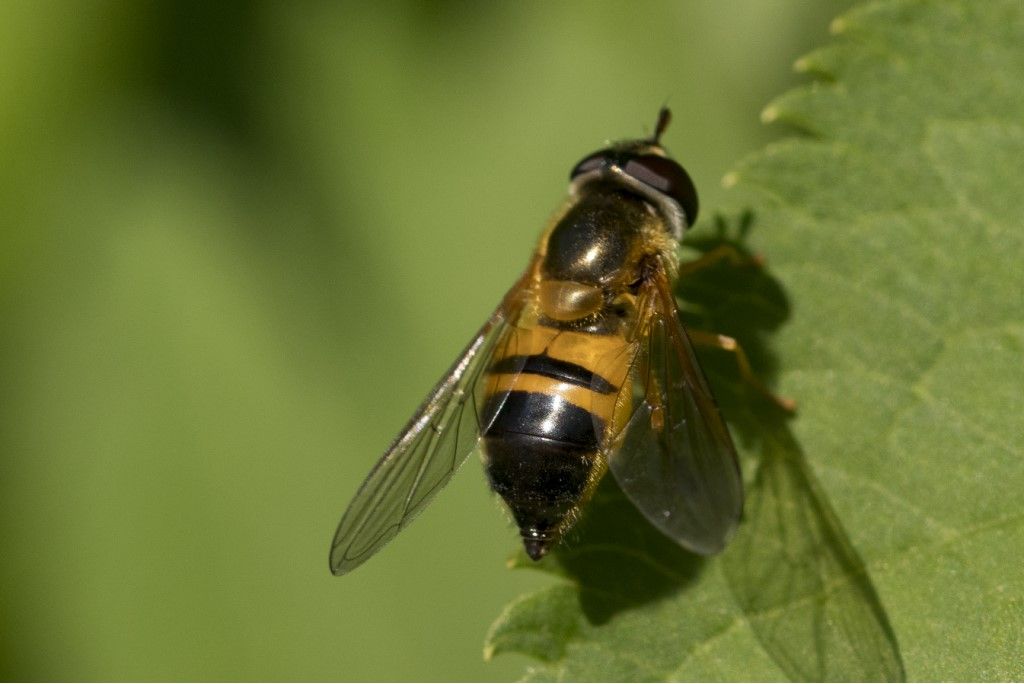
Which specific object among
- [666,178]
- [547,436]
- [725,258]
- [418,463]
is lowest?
[418,463]

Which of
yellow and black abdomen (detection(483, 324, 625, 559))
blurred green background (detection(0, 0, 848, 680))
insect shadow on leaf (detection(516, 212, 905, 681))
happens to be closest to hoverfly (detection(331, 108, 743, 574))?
yellow and black abdomen (detection(483, 324, 625, 559))

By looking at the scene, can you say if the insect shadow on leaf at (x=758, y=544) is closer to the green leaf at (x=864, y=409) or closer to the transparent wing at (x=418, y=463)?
the green leaf at (x=864, y=409)

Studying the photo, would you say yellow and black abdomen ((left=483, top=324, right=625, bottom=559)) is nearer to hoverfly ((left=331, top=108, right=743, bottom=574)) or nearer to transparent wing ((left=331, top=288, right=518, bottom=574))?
hoverfly ((left=331, top=108, right=743, bottom=574))

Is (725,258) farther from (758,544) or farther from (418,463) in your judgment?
(418,463)

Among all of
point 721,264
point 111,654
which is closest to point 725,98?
point 721,264

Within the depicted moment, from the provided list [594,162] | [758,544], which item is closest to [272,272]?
[594,162]

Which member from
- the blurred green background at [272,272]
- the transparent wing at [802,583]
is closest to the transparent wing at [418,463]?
the transparent wing at [802,583]
